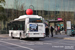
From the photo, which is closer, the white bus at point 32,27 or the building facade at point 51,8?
the white bus at point 32,27

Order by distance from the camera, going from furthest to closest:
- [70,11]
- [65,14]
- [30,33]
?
[70,11], [65,14], [30,33]

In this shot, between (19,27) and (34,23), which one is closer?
(34,23)

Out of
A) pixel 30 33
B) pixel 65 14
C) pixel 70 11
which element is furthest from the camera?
pixel 70 11

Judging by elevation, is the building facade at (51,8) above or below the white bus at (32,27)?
above

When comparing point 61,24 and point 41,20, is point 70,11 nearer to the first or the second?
point 61,24

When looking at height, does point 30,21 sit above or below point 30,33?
above

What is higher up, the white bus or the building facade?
the building facade

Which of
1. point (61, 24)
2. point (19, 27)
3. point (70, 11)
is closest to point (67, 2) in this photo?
point (70, 11)

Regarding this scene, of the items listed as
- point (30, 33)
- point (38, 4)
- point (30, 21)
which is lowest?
point (30, 33)

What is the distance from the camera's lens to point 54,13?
167 feet

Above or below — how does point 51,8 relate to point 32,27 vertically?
above

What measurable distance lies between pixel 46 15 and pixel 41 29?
28576 millimetres

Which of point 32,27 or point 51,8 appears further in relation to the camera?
point 51,8

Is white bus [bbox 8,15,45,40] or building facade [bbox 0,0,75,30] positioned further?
building facade [bbox 0,0,75,30]
